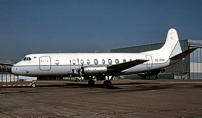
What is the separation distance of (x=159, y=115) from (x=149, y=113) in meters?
0.59

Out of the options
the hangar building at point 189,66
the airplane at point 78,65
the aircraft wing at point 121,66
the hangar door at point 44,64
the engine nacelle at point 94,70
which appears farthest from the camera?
the hangar building at point 189,66

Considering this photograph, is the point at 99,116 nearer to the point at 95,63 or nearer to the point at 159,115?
the point at 159,115

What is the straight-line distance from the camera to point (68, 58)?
96.8 ft

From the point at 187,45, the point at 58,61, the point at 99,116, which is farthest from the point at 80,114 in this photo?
the point at 187,45

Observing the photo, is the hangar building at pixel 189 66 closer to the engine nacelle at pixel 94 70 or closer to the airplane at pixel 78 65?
the airplane at pixel 78 65

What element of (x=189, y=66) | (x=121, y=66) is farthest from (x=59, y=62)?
(x=189, y=66)

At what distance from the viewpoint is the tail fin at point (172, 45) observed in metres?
34.2

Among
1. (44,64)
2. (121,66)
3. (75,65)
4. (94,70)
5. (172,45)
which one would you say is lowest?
(94,70)

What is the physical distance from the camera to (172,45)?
113 feet

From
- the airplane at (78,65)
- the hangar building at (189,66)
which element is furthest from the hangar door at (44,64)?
the hangar building at (189,66)

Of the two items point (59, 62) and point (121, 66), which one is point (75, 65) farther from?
point (121, 66)

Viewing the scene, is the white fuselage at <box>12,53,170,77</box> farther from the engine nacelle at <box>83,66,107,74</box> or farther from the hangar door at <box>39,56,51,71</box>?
the engine nacelle at <box>83,66,107,74</box>

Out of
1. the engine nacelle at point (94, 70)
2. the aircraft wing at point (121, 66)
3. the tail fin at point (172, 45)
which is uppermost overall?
the tail fin at point (172, 45)

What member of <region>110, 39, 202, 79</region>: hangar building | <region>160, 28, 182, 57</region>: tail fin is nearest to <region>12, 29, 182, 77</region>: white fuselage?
<region>160, 28, 182, 57</region>: tail fin
